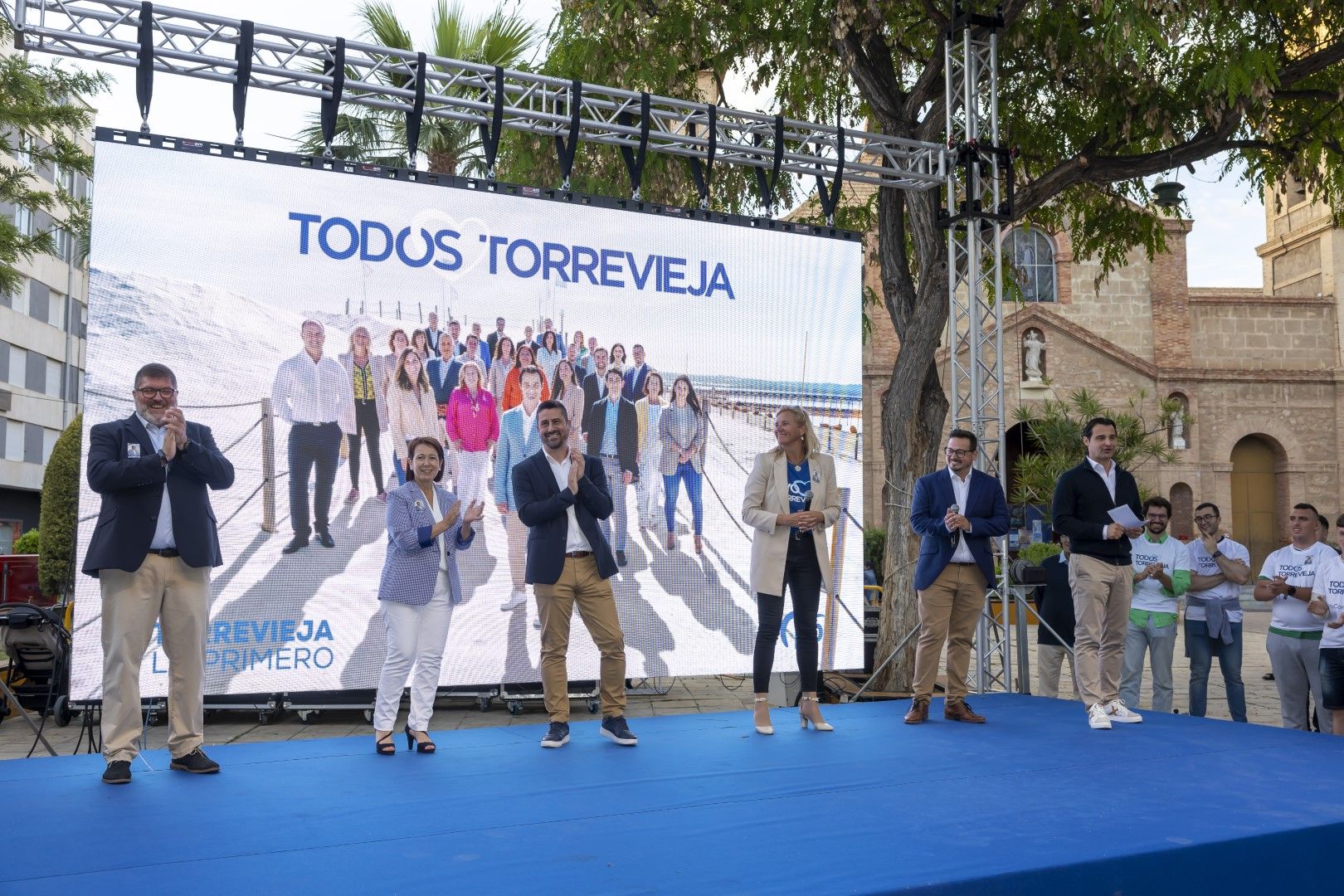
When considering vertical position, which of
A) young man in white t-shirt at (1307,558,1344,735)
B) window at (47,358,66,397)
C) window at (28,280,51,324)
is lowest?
young man in white t-shirt at (1307,558,1344,735)

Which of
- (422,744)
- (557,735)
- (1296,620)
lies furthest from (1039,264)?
(422,744)

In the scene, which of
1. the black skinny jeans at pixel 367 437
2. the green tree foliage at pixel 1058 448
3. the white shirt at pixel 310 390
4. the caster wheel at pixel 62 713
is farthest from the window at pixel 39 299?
the black skinny jeans at pixel 367 437

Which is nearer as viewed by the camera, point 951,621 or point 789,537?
point 789,537

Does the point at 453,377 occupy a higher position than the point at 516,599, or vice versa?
the point at 453,377

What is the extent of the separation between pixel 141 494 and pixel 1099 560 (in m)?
4.66

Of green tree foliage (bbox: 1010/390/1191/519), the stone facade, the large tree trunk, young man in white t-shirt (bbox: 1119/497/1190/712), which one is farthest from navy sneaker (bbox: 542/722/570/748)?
the stone facade

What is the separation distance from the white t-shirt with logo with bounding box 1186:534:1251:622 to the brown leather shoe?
1.99 meters

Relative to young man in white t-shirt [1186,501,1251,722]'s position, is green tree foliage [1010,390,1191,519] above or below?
above

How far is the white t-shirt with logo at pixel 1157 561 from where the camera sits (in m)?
7.14

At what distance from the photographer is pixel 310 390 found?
7.31m

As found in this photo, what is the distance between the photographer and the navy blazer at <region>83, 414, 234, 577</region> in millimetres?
4566

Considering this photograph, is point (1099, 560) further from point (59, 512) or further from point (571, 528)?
point (59, 512)

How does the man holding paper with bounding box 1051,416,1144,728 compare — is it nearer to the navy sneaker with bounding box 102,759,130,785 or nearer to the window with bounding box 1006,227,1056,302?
the navy sneaker with bounding box 102,759,130,785

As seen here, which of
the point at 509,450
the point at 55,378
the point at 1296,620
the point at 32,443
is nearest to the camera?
the point at 1296,620
